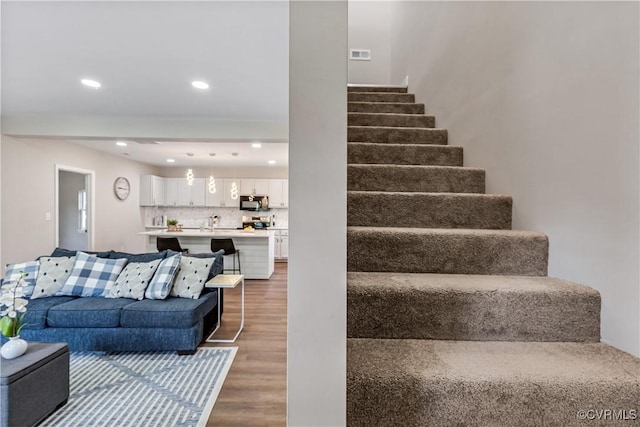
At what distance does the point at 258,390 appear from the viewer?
2289 millimetres

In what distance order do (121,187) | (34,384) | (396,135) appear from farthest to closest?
(121,187), (396,135), (34,384)

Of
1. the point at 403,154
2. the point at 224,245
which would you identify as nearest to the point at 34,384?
the point at 403,154

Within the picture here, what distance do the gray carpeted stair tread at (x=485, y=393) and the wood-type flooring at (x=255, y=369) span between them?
137 cm

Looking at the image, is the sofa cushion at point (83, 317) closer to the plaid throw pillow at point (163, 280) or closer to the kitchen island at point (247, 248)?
the plaid throw pillow at point (163, 280)

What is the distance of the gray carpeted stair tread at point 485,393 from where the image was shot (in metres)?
0.87

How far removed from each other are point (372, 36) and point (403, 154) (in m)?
4.05

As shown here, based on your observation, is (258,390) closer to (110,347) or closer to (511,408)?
(110,347)

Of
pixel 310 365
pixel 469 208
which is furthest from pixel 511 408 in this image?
pixel 469 208

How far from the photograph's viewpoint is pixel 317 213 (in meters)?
0.69

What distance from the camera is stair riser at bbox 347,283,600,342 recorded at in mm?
1127

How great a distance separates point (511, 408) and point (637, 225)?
0.75 metres

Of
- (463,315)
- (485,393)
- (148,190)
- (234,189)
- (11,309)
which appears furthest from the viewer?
(148,190)

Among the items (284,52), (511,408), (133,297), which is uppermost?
(284,52)

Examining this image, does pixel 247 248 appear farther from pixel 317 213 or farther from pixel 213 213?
pixel 317 213
